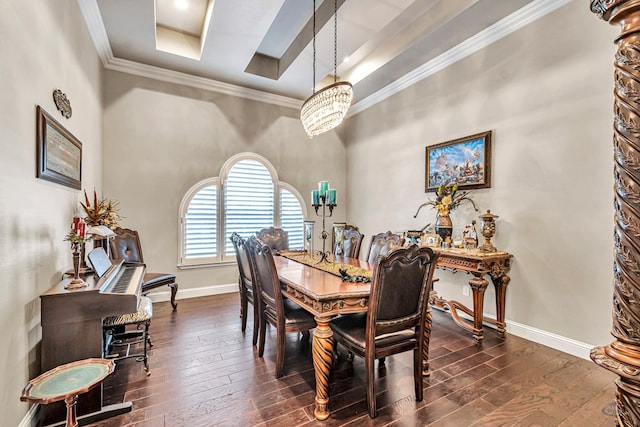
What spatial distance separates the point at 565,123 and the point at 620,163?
2.59 metres

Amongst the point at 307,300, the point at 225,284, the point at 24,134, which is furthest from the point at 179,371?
the point at 225,284

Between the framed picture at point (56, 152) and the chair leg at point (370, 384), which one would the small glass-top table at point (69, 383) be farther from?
the chair leg at point (370, 384)

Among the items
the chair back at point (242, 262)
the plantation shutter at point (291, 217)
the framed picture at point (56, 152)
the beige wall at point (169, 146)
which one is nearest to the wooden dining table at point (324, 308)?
the chair back at point (242, 262)

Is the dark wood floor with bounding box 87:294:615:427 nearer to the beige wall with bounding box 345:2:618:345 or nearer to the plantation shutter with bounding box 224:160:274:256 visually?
the beige wall with bounding box 345:2:618:345

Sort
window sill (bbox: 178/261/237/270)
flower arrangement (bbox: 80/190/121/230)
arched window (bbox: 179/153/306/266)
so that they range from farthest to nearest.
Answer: arched window (bbox: 179/153/306/266)
window sill (bbox: 178/261/237/270)
flower arrangement (bbox: 80/190/121/230)

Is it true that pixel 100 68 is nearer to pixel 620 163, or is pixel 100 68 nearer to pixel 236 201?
pixel 236 201

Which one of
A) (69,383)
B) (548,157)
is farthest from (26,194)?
(548,157)

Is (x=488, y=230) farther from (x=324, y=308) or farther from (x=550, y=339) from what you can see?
(x=324, y=308)

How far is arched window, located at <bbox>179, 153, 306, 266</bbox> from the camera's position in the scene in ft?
15.7

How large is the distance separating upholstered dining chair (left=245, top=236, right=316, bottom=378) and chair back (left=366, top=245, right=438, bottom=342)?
737 millimetres

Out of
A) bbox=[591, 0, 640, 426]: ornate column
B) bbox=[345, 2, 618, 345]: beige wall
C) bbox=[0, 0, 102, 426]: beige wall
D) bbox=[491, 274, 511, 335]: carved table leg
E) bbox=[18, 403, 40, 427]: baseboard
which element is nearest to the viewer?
bbox=[591, 0, 640, 426]: ornate column

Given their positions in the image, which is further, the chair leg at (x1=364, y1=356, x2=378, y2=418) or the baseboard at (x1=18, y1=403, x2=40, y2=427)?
the chair leg at (x1=364, y1=356, x2=378, y2=418)

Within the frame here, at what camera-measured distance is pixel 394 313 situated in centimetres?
200

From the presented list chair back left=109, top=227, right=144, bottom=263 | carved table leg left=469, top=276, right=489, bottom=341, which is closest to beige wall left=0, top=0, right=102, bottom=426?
chair back left=109, top=227, right=144, bottom=263
